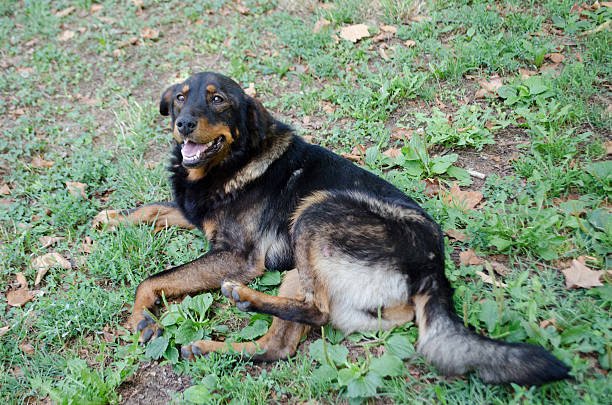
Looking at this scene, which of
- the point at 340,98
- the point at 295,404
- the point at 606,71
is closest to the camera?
the point at 295,404

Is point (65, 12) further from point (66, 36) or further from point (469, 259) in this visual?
point (469, 259)

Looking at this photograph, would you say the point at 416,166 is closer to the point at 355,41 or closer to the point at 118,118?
the point at 355,41

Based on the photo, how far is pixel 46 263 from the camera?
3742 millimetres

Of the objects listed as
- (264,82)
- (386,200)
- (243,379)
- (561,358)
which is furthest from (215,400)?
(264,82)

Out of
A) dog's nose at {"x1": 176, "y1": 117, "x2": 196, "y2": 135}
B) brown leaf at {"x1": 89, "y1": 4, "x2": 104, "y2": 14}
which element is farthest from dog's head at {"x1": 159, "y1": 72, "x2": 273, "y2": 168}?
brown leaf at {"x1": 89, "y1": 4, "x2": 104, "y2": 14}

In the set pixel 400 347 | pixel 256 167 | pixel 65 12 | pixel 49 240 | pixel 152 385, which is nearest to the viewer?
pixel 400 347

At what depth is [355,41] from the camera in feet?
19.2

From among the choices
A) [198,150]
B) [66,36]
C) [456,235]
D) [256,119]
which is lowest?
[456,235]

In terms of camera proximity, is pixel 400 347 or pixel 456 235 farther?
pixel 456 235

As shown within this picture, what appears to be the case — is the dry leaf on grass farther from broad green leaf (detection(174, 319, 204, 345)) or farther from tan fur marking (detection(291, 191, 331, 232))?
tan fur marking (detection(291, 191, 331, 232))

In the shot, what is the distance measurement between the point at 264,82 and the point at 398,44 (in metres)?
1.81

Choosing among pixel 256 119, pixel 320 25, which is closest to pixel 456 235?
pixel 256 119

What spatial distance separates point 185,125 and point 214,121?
9.6 inches

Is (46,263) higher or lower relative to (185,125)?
lower
